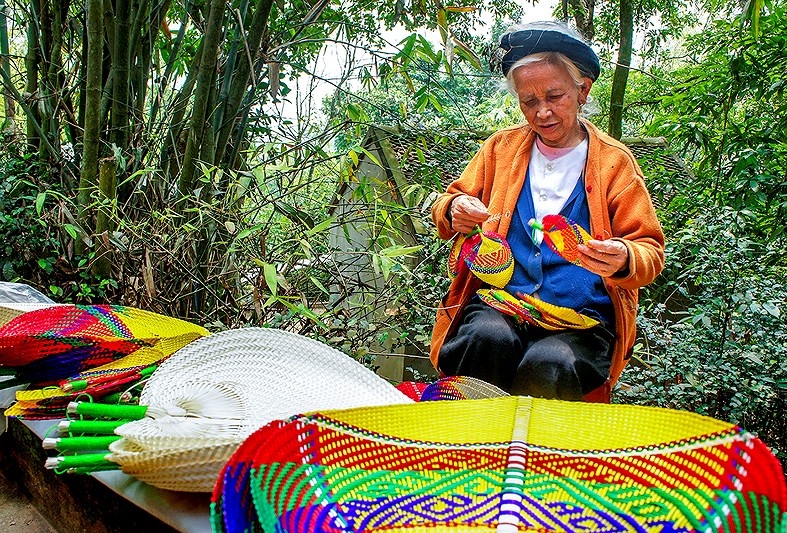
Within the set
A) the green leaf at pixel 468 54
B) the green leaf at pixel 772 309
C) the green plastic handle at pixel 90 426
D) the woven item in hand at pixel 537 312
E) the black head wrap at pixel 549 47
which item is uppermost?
the green leaf at pixel 468 54

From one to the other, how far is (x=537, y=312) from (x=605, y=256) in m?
0.26

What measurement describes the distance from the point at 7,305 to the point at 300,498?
1.71 meters

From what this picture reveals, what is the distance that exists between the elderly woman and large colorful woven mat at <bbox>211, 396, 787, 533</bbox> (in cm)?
65

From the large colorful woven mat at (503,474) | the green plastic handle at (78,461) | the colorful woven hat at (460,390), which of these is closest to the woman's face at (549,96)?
the colorful woven hat at (460,390)

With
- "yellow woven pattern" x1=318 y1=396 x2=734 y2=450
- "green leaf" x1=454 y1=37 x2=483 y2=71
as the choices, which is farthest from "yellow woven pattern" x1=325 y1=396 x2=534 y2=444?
"green leaf" x1=454 y1=37 x2=483 y2=71

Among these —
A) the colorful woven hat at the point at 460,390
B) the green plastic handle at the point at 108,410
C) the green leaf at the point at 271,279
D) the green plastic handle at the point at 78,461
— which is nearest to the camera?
the green plastic handle at the point at 78,461

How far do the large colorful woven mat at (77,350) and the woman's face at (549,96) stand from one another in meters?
1.20

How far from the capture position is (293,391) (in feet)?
5.61

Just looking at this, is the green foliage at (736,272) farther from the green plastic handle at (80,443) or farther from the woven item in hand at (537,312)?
the green plastic handle at (80,443)

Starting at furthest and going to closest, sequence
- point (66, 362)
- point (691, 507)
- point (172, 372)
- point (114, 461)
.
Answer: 1. point (66, 362)
2. point (172, 372)
3. point (114, 461)
4. point (691, 507)

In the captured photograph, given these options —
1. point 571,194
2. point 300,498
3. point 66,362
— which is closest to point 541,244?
point 571,194

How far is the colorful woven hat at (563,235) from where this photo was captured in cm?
199

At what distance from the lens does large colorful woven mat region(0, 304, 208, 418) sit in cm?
178

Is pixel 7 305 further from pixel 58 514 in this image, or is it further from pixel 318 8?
pixel 318 8
